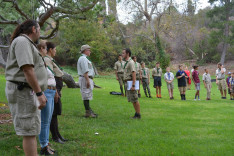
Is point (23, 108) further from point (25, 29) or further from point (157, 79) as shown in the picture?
point (157, 79)

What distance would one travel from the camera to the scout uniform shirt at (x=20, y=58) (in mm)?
3143

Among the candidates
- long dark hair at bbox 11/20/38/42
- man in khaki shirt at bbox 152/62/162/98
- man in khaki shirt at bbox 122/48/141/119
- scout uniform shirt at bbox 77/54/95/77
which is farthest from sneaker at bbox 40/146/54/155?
man in khaki shirt at bbox 152/62/162/98

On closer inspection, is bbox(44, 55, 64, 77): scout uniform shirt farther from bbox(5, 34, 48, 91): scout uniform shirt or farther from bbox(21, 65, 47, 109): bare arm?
bbox(21, 65, 47, 109): bare arm

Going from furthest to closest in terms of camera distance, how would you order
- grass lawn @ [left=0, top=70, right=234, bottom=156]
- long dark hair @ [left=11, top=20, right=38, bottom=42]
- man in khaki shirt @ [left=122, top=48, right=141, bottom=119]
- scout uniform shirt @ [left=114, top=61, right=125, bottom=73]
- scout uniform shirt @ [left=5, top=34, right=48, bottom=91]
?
scout uniform shirt @ [left=114, top=61, right=125, bottom=73] → man in khaki shirt @ [left=122, top=48, right=141, bottom=119] → grass lawn @ [left=0, top=70, right=234, bottom=156] → long dark hair @ [left=11, top=20, right=38, bottom=42] → scout uniform shirt @ [left=5, top=34, right=48, bottom=91]

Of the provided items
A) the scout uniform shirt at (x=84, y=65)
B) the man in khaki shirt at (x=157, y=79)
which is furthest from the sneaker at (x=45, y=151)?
the man in khaki shirt at (x=157, y=79)

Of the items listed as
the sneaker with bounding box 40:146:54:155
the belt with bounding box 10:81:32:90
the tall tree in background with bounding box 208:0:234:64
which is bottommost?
the sneaker with bounding box 40:146:54:155

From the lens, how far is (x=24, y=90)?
10.7ft

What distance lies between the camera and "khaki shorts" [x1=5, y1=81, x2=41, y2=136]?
10.6 feet

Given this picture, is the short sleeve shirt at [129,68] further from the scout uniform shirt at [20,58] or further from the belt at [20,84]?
the belt at [20,84]

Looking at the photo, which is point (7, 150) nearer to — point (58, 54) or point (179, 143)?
point (179, 143)

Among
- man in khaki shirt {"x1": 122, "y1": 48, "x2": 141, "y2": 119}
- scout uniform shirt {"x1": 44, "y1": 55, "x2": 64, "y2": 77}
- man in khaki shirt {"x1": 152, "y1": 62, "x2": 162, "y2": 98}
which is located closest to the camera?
scout uniform shirt {"x1": 44, "y1": 55, "x2": 64, "y2": 77}

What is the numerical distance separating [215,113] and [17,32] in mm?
8021

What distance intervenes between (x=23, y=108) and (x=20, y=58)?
2.13 feet

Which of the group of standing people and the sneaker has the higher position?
the group of standing people
